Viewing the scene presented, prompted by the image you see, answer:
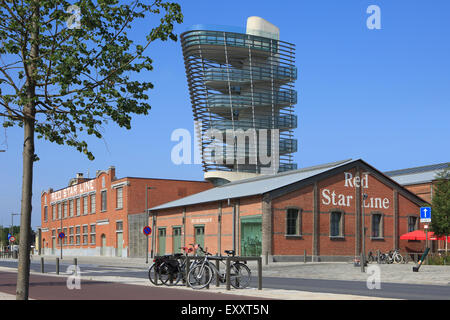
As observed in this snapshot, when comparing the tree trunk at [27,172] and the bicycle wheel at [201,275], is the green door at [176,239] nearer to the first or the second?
the bicycle wheel at [201,275]

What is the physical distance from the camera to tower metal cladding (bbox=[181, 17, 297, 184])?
3346 inches

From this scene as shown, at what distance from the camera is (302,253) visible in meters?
44.2

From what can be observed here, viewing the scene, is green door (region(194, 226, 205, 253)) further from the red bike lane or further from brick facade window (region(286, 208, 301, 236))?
the red bike lane

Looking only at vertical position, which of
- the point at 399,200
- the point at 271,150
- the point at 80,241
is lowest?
the point at 80,241

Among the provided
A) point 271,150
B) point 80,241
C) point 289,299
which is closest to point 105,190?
point 80,241

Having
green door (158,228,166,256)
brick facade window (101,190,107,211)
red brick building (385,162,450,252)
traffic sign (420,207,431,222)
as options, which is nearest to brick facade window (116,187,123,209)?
brick facade window (101,190,107,211)

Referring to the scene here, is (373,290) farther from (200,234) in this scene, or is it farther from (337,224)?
(200,234)

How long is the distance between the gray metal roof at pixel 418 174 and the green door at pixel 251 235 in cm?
2818

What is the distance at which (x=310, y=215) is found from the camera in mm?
45094

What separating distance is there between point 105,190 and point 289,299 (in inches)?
2436

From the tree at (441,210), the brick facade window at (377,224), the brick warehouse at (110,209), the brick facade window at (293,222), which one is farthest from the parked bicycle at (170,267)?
the brick warehouse at (110,209)

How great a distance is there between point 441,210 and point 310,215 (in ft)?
30.9

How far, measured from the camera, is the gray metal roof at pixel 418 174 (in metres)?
66.0
